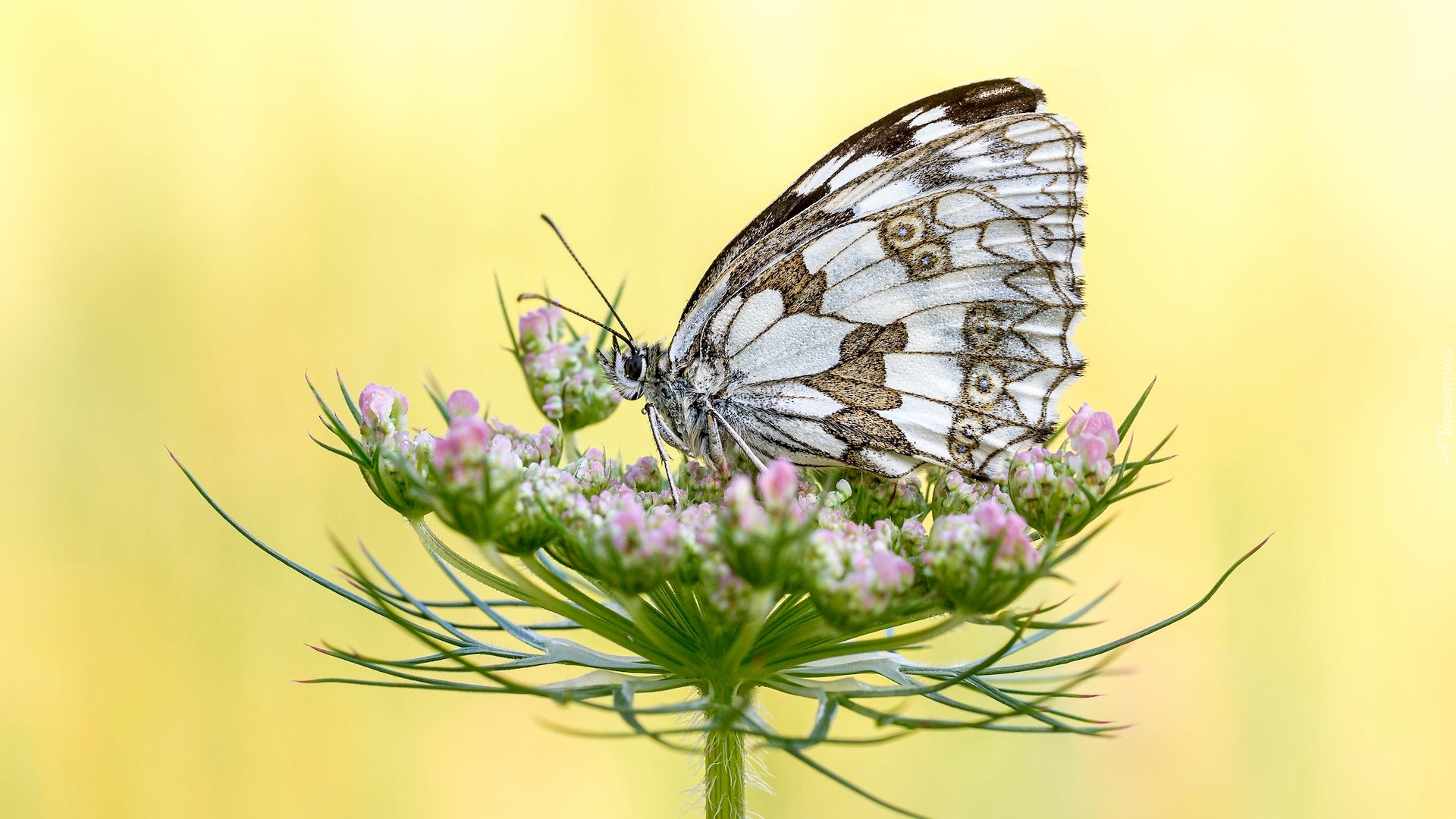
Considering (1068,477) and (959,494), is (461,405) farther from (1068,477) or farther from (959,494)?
(1068,477)

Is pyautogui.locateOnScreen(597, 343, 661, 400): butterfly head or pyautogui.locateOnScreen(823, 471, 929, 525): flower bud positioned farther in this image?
pyautogui.locateOnScreen(597, 343, 661, 400): butterfly head

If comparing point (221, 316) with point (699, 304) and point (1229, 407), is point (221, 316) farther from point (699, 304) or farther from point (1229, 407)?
point (1229, 407)

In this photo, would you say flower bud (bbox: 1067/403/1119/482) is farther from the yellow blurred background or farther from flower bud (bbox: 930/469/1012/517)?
the yellow blurred background

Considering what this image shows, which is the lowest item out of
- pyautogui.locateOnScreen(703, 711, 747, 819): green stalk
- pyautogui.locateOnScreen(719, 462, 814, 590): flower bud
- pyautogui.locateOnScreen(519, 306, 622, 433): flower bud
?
pyautogui.locateOnScreen(703, 711, 747, 819): green stalk

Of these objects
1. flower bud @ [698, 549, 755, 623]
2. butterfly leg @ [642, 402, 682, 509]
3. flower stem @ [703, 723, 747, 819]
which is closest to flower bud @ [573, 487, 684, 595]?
flower bud @ [698, 549, 755, 623]

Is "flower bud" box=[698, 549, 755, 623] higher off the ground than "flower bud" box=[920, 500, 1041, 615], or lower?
lower

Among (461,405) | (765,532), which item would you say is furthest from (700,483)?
(765,532)
